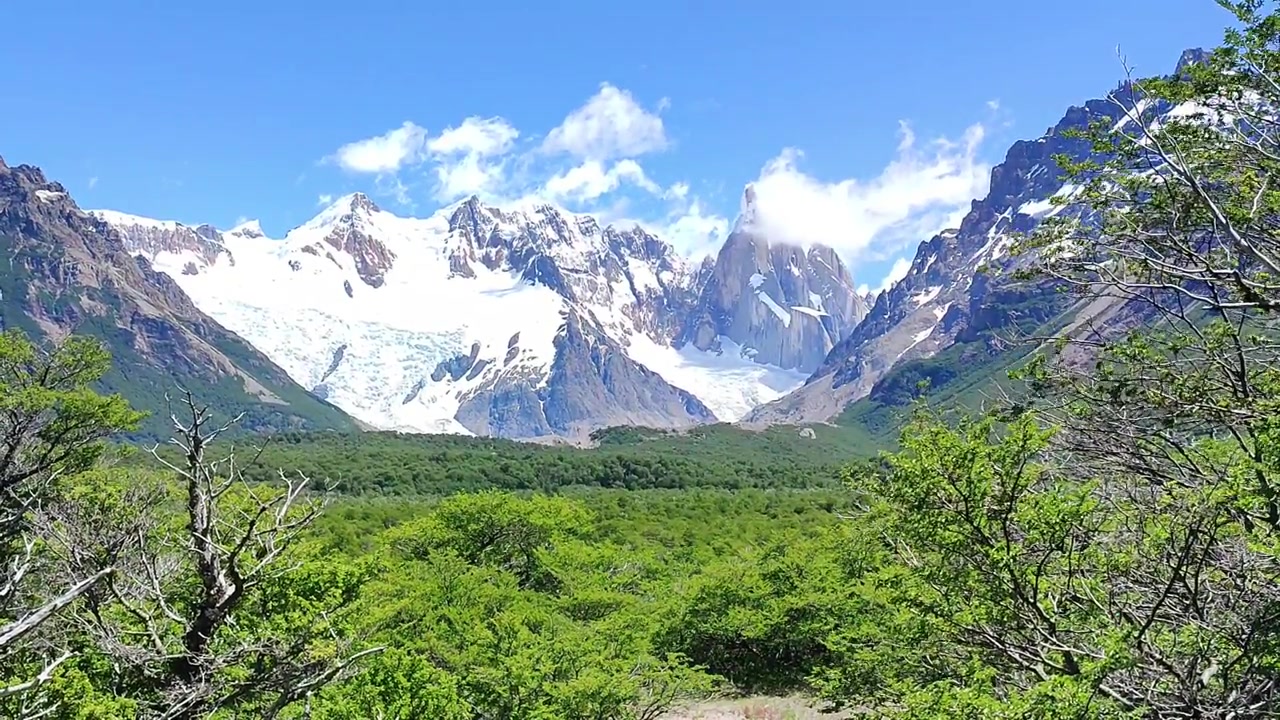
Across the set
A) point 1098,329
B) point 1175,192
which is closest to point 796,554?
point 1098,329

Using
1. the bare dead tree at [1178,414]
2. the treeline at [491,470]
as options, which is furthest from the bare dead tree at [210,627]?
the treeline at [491,470]

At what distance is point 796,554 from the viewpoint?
37.8 m

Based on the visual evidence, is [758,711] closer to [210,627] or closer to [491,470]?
[210,627]

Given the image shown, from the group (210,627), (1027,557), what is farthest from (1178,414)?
(210,627)

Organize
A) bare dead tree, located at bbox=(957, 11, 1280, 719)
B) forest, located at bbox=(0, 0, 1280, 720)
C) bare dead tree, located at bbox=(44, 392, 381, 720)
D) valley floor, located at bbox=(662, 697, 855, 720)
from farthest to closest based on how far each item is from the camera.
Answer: valley floor, located at bbox=(662, 697, 855, 720) < bare dead tree, located at bbox=(44, 392, 381, 720) < forest, located at bbox=(0, 0, 1280, 720) < bare dead tree, located at bbox=(957, 11, 1280, 719)

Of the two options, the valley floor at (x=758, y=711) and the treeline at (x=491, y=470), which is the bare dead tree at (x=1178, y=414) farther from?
the treeline at (x=491, y=470)

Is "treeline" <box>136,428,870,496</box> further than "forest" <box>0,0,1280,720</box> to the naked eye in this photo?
Yes

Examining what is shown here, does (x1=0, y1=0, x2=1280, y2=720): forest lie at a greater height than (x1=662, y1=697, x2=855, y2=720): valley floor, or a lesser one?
greater

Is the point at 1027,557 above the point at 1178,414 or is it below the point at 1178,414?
below

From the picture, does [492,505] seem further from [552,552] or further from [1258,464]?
[1258,464]

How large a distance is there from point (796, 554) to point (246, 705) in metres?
26.6

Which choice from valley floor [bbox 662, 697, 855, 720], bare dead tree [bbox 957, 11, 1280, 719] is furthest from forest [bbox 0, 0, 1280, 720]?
valley floor [bbox 662, 697, 855, 720]

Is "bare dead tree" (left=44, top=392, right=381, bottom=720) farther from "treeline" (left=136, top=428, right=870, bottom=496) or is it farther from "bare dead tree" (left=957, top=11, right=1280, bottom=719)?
"treeline" (left=136, top=428, right=870, bottom=496)

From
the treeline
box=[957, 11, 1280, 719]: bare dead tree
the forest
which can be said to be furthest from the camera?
the treeline
